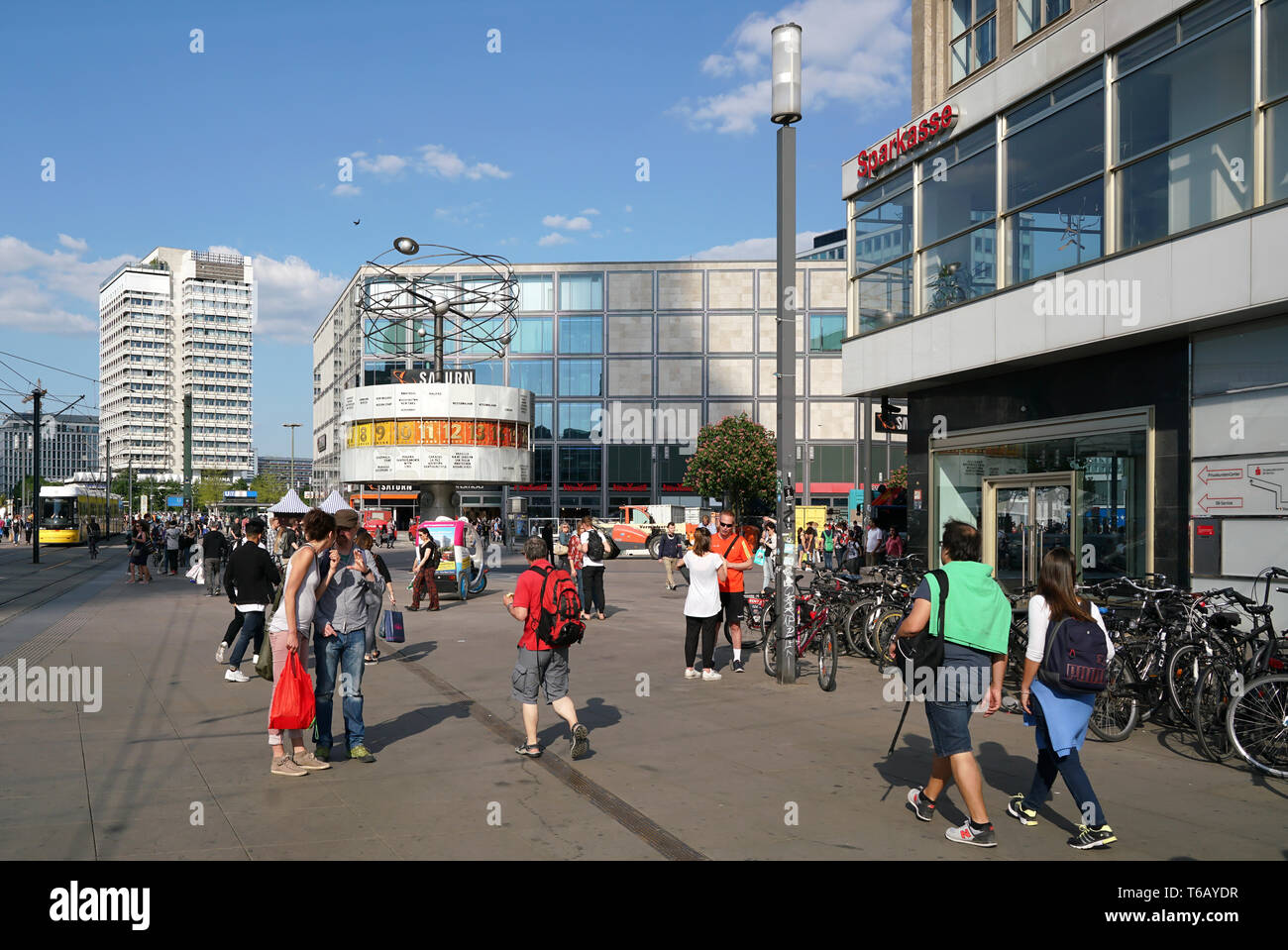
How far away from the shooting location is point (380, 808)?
6.15m

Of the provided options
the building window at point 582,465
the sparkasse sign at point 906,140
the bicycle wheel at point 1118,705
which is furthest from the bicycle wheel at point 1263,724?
the building window at point 582,465

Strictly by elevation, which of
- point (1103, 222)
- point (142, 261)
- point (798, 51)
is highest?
point (142, 261)

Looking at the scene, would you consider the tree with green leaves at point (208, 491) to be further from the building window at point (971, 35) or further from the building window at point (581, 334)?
the building window at point (971, 35)

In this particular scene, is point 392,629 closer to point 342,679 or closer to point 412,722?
point 412,722

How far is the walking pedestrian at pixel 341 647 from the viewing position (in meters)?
7.43

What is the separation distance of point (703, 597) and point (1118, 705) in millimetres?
4298

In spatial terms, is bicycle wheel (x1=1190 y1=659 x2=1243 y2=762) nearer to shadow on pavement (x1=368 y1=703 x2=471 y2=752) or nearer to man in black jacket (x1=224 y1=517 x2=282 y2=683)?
shadow on pavement (x1=368 y1=703 x2=471 y2=752)

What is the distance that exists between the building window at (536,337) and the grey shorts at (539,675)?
63.3 meters

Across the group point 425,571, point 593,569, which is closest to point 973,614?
point 593,569

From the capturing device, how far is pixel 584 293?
230 ft

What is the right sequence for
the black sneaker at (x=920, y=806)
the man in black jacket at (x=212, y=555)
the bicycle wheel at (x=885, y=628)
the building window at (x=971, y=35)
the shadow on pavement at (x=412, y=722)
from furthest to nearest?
the man in black jacket at (x=212, y=555)
the building window at (x=971, y=35)
the bicycle wheel at (x=885, y=628)
the shadow on pavement at (x=412, y=722)
the black sneaker at (x=920, y=806)

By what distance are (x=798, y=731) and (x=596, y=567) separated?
31.1ft
